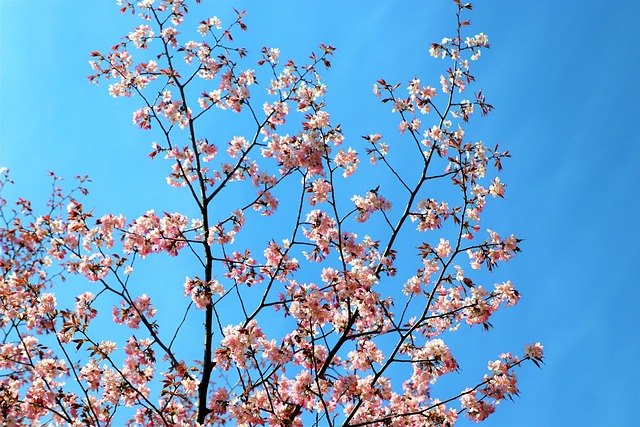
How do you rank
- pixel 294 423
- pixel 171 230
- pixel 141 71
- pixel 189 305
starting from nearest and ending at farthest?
pixel 294 423, pixel 189 305, pixel 171 230, pixel 141 71

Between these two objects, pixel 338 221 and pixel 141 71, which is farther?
pixel 141 71

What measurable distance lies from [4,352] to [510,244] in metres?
7.46

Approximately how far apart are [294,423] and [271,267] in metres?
2.28

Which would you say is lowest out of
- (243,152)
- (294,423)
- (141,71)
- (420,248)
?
(294,423)

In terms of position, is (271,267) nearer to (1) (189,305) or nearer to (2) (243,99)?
(1) (189,305)

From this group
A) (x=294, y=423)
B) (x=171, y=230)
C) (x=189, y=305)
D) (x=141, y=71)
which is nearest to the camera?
(x=294, y=423)

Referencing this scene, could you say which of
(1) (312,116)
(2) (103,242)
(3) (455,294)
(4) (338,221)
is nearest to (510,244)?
(3) (455,294)

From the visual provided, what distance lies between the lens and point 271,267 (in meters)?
7.94

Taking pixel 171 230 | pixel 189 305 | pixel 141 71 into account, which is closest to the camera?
pixel 189 305

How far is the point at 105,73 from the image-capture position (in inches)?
329

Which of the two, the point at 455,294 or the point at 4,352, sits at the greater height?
the point at 4,352

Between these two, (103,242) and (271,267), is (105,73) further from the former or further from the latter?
(271,267)

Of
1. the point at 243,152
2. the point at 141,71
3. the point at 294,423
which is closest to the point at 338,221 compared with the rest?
the point at 243,152

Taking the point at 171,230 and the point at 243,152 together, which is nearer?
the point at 171,230
